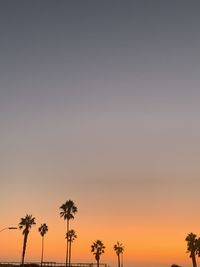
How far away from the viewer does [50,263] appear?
12544cm

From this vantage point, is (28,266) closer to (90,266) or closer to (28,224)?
(28,224)

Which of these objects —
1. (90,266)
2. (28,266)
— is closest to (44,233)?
(90,266)

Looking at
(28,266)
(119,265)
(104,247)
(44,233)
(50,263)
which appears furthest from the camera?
(119,265)

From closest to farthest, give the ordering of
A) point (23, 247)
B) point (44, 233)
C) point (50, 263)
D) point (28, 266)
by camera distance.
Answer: point (28, 266)
point (23, 247)
point (50, 263)
point (44, 233)

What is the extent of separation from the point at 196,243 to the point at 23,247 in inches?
1879

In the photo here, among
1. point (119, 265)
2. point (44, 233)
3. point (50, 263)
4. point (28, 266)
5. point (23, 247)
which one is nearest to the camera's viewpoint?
point (28, 266)

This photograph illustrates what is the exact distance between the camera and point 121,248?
168750 millimetres

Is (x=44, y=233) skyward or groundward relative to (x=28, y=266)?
skyward

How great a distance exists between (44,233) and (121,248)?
151 ft

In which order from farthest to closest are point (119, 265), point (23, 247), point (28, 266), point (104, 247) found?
point (119, 265) → point (104, 247) → point (23, 247) → point (28, 266)

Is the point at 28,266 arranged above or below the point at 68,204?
below

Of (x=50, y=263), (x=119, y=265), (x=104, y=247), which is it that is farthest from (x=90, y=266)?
(x=119, y=265)

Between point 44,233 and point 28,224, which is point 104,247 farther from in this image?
point 28,224

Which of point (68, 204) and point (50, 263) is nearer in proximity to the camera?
point (68, 204)
